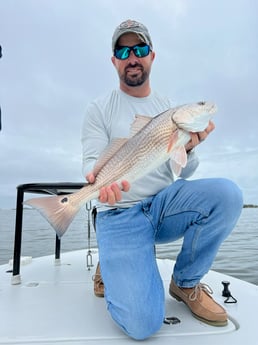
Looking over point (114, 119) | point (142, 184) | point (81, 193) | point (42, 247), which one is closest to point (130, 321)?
point (81, 193)

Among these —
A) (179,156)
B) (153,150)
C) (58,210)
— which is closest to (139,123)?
(153,150)

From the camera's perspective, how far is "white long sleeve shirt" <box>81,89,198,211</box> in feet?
8.73

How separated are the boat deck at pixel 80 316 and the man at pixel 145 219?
10 centimetres

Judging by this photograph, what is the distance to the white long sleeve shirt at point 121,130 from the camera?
8.73ft

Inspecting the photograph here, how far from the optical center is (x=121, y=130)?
2.82 meters

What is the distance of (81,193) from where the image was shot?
220cm

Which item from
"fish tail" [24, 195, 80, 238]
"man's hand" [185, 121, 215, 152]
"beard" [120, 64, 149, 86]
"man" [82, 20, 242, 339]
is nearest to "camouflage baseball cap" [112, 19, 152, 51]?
"man" [82, 20, 242, 339]

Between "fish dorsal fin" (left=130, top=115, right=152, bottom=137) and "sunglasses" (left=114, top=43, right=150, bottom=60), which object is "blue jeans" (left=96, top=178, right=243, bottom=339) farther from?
"sunglasses" (left=114, top=43, right=150, bottom=60)

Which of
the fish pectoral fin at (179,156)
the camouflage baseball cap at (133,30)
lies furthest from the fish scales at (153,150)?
the camouflage baseball cap at (133,30)

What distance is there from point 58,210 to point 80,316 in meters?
0.80

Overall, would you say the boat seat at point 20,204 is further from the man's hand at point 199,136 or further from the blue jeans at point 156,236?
the man's hand at point 199,136

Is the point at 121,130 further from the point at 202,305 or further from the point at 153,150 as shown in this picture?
the point at 202,305

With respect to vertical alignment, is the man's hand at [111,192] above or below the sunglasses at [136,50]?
below

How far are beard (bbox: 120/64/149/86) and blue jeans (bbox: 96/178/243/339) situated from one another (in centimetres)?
98
